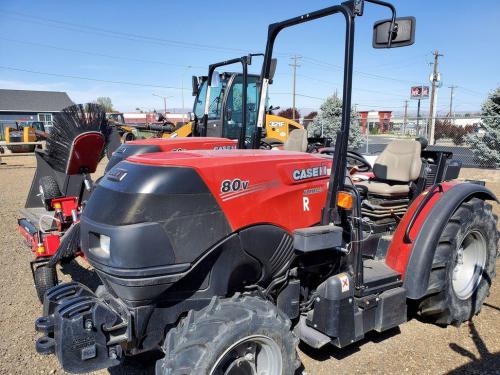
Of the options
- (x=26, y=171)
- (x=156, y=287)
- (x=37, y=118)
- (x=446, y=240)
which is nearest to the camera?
(x=156, y=287)

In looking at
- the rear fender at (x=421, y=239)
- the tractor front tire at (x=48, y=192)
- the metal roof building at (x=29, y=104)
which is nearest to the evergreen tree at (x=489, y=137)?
the rear fender at (x=421, y=239)

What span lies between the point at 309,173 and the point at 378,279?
3.03 ft

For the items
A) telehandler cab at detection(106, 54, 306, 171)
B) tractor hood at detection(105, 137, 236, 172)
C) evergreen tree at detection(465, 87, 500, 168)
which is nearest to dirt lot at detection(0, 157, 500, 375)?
tractor hood at detection(105, 137, 236, 172)

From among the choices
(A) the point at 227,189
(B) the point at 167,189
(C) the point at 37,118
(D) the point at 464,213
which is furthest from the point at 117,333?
(C) the point at 37,118

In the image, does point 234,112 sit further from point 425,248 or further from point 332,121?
point 332,121

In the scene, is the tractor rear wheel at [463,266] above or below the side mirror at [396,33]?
below

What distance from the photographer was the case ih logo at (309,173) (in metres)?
2.59

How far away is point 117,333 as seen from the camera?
7.04 feet

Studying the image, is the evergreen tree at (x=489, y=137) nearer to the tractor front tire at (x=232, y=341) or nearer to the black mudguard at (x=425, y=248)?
the black mudguard at (x=425, y=248)

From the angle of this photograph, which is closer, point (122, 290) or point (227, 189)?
point (122, 290)

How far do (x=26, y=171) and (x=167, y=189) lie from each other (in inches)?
585

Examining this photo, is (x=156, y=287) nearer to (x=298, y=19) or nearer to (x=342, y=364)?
(x=342, y=364)

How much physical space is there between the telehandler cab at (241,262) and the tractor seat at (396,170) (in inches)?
15.1

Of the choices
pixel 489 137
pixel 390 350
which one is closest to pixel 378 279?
pixel 390 350
